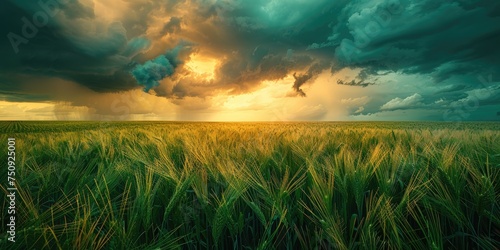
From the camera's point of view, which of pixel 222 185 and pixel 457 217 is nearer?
pixel 457 217

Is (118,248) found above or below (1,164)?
below

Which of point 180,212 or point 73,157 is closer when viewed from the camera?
point 180,212

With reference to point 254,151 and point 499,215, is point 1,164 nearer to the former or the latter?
point 254,151

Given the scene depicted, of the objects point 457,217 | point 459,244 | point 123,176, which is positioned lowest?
point 459,244

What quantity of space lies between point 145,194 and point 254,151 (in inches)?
50.5

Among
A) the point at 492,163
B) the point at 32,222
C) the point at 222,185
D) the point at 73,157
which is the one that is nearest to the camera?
the point at 32,222

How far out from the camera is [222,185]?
5.27ft

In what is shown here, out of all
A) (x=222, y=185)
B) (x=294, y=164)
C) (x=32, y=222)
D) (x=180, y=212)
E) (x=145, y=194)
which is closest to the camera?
(x=32, y=222)

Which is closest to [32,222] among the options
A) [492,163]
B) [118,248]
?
[118,248]

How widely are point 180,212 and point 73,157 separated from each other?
65.7 inches

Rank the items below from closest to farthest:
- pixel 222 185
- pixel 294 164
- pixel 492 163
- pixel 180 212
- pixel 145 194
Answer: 1. pixel 145 194
2. pixel 180 212
3. pixel 222 185
4. pixel 492 163
5. pixel 294 164

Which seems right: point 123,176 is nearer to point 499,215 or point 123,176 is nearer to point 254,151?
point 254,151

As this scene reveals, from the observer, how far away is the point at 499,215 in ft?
4.40

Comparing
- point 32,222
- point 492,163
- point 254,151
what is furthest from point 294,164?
point 32,222
